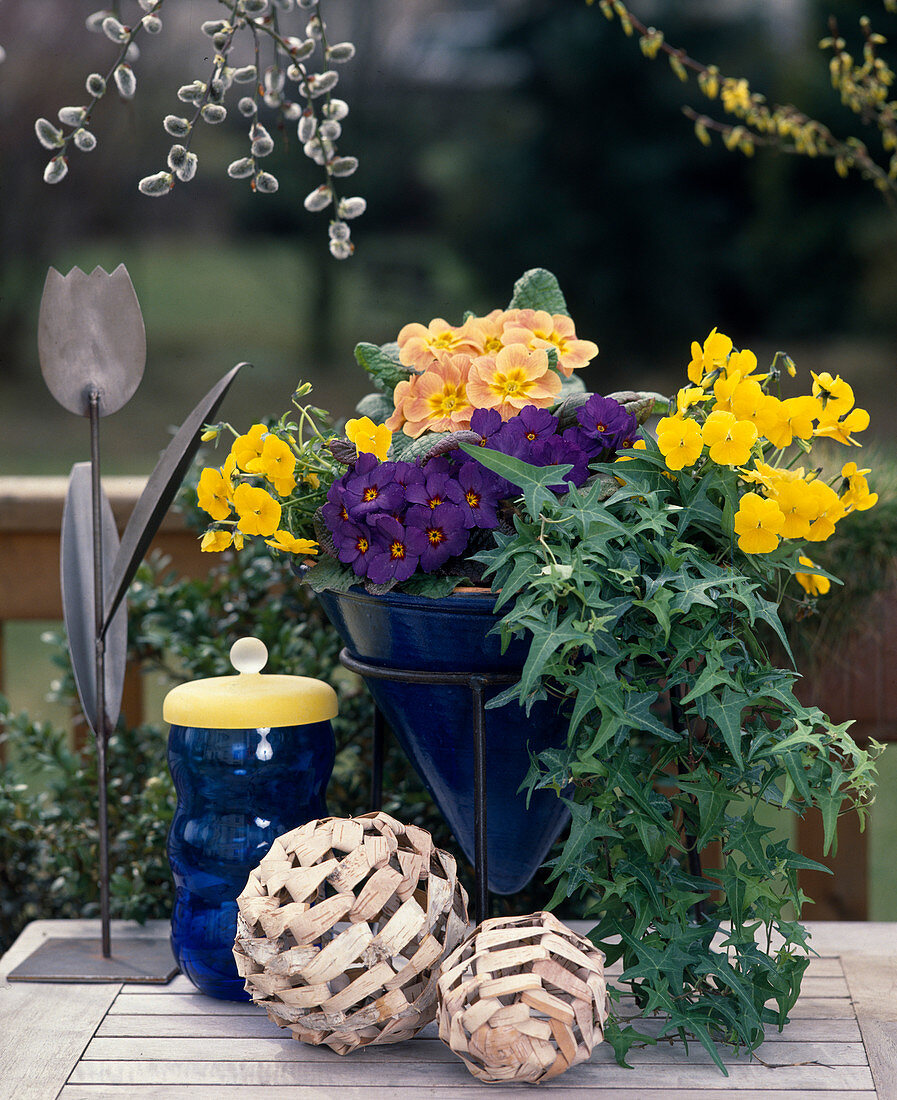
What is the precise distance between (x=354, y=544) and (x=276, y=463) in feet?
0.35

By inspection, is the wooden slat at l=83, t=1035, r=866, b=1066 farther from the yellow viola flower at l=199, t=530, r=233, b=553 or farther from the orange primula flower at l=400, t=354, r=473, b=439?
the orange primula flower at l=400, t=354, r=473, b=439

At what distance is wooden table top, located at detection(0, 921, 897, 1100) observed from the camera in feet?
3.06

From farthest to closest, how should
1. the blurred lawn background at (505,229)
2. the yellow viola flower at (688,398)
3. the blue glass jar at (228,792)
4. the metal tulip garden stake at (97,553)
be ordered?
1. the blurred lawn background at (505,229)
2. the metal tulip garden stake at (97,553)
3. the blue glass jar at (228,792)
4. the yellow viola flower at (688,398)

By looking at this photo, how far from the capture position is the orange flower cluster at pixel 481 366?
1.12 meters

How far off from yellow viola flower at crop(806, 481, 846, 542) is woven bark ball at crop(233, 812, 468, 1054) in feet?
1.47

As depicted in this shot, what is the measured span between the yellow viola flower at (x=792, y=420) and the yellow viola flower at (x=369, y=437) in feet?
1.14

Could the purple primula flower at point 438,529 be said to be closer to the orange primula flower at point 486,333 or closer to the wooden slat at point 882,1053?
the orange primula flower at point 486,333

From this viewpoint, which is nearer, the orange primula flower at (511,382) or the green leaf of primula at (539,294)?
the orange primula flower at (511,382)

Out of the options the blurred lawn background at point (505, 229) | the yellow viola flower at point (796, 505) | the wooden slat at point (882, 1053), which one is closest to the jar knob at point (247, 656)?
the yellow viola flower at point (796, 505)

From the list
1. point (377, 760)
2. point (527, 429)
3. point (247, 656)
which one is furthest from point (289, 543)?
point (377, 760)

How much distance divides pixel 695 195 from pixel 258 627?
4.91m

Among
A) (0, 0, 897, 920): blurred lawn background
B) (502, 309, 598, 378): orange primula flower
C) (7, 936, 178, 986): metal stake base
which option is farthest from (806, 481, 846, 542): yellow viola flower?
(0, 0, 897, 920): blurred lawn background

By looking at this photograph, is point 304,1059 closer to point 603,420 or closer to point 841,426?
point 603,420

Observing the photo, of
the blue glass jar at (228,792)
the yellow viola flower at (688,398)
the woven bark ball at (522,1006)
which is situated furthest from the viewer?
the blue glass jar at (228,792)
